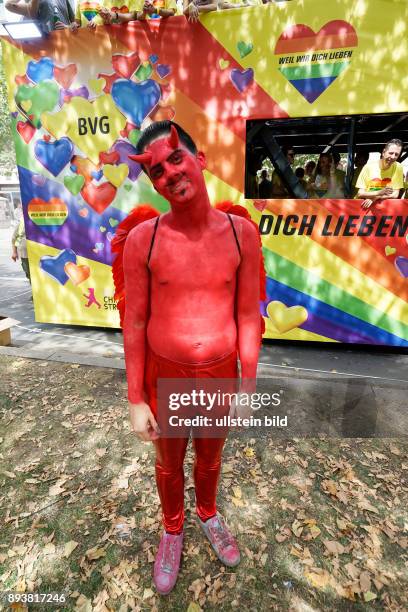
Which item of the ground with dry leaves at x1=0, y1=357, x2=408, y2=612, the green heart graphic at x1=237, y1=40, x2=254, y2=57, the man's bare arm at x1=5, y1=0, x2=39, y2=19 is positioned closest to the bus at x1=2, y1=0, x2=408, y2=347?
the green heart graphic at x1=237, y1=40, x2=254, y2=57

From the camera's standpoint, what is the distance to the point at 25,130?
4.81 metres

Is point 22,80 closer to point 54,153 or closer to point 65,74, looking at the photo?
point 65,74

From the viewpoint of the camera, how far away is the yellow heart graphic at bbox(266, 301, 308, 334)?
15.2ft

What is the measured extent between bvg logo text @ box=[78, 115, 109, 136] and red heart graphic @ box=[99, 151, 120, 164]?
0.88 ft

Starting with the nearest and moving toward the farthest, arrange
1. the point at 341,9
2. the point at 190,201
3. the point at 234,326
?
1. the point at 190,201
2. the point at 234,326
3. the point at 341,9

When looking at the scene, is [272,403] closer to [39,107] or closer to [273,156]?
[273,156]

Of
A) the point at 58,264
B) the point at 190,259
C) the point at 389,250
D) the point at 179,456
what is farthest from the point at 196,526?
the point at 58,264

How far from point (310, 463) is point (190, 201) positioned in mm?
2204

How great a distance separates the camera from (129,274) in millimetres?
1475

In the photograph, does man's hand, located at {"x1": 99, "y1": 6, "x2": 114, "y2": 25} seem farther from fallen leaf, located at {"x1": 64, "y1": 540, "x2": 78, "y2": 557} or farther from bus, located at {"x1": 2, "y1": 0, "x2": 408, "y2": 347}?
fallen leaf, located at {"x1": 64, "y1": 540, "x2": 78, "y2": 557}

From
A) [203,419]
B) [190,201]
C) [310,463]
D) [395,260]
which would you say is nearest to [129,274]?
[190,201]

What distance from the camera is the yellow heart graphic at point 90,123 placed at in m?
4.48

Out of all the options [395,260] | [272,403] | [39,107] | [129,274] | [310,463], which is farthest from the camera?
[39,107]

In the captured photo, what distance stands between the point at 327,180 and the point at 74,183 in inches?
135
